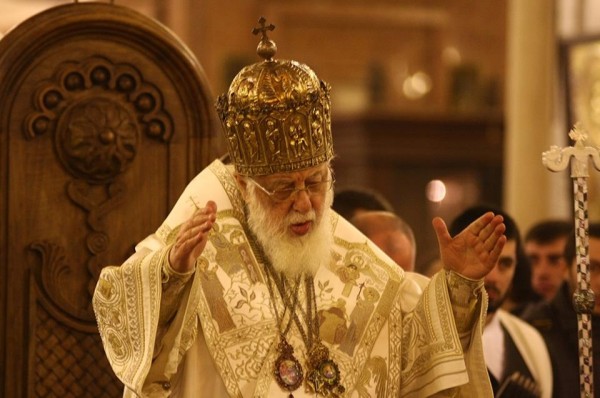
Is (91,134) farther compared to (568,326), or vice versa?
(568,326)

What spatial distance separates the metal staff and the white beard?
759mm

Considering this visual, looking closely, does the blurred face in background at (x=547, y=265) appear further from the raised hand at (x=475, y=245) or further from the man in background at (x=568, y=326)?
the raised hand at (x=475, y=245)

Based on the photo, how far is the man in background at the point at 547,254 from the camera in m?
6.89

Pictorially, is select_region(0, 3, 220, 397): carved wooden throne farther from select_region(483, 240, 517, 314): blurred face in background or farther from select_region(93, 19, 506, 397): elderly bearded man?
select_region(483, 240, 517, 314): blurred face in background

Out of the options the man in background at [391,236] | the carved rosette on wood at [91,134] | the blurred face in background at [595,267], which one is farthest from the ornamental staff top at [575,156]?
the carved rosette on wood at [91,134]

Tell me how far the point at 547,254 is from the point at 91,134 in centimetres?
288

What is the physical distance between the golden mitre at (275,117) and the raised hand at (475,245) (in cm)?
53

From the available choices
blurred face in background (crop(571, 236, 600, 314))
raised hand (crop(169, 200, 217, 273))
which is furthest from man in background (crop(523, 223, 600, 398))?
raised hand (crop(169, 200, 217, 273))

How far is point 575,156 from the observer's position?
414cm

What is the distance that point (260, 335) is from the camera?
4.24 metres

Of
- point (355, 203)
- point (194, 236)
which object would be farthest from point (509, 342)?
point (194, 236)

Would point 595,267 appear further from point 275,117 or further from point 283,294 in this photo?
point 275,117

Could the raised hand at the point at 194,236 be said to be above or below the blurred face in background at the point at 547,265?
above

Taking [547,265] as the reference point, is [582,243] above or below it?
above
